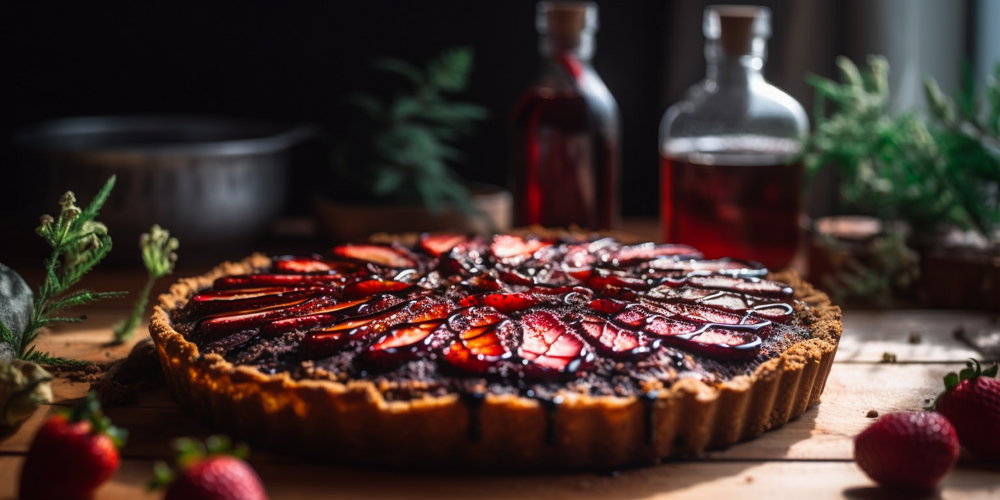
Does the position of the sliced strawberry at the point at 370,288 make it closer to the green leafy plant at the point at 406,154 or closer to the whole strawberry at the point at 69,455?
the whole strawberry at the point at 69,455

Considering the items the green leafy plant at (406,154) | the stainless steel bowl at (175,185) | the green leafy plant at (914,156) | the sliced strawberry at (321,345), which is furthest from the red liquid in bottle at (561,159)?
the sliced strawberry at (321,345)

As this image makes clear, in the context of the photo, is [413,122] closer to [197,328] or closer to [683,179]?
[683,179]

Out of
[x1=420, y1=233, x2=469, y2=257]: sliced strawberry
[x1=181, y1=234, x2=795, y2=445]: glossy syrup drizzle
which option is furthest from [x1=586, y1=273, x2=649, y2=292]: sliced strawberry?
[x1=420, y1=233, x2=469, y2=257]: sliced strawberry

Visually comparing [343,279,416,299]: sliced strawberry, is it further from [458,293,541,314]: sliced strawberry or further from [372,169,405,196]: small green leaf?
[372,169,405,196]: small green leaf

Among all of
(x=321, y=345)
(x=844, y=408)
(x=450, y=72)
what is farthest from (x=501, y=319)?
(x=450, y=72)

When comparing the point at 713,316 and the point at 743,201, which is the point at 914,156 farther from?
the point at 713,316

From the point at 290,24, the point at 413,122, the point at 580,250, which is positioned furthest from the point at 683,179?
the point at 290,24
